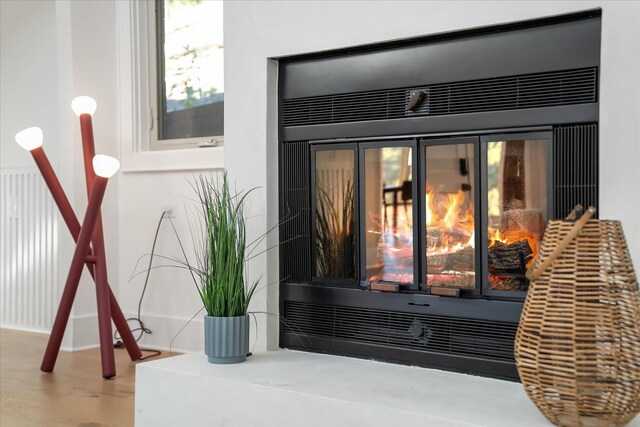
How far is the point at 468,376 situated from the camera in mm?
2502

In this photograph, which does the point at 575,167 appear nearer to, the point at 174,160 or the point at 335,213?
the point at 335,213

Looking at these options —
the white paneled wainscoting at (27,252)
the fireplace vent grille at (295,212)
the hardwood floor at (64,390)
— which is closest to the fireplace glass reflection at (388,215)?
the fireplace vent grille at (295,212)

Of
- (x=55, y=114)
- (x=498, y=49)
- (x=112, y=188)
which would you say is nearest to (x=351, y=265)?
(x=498, y=49)

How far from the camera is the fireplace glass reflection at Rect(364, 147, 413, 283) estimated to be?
2736 mm

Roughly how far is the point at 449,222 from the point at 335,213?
457 mm

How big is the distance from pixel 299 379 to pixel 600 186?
110cm

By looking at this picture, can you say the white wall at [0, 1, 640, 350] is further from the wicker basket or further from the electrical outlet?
the wicker basket

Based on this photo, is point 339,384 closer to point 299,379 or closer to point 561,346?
point 299,379

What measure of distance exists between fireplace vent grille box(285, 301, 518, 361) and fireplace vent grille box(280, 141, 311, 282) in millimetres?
140

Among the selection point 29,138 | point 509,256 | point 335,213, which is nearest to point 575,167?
point 509,256

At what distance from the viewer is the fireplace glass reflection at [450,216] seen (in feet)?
8.45

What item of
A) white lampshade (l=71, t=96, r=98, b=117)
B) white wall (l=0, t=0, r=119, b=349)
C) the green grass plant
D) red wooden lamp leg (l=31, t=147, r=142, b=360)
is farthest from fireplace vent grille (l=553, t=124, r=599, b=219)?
white wall (l=0, t=0, r=119, b=349)

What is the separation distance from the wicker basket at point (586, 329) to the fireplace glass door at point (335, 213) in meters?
1.03

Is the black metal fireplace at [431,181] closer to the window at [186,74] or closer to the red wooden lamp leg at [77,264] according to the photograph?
the red wooden lamp leg at [77,264]
